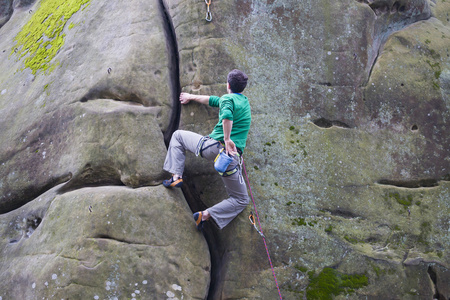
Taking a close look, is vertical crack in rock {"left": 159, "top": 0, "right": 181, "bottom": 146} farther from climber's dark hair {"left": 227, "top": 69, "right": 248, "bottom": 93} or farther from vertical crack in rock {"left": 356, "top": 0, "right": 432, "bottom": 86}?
vertical crack in rock {"left": 356, "top": 0, "right": 432, "bottom": 86}

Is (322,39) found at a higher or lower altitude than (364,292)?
higher

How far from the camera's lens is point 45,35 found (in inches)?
351

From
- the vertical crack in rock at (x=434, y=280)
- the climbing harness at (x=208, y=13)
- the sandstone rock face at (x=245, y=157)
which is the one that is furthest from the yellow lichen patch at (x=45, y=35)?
the vertical crack in rock at (x=434, y=280)

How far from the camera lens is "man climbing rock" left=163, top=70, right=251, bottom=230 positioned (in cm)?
603

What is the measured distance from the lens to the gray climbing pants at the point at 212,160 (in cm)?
627

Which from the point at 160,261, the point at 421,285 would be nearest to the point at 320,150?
the point at 421,285

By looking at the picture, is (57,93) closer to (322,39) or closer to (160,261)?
(160,261)

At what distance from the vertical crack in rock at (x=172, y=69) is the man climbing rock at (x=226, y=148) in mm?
714

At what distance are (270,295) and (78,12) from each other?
7.11 meters

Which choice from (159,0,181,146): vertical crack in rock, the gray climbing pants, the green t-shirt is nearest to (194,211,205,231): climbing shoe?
the gray climbing pants

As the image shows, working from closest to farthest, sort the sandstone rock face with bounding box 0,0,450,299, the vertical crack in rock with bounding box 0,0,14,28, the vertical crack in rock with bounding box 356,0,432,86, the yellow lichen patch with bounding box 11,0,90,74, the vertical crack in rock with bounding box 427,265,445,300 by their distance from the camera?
the sandstone rock face with bounding box 0,0,450,299
the vertical crack in rock with bounding box 427,265,445,300
the vertical crack in rock with bounding box 356,0,432,86
the yellow lichen patch with bounding box 11,0,90,74
the vertical crack in rock with bounding box 0,0,14,28

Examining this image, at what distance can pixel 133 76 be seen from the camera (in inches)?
279

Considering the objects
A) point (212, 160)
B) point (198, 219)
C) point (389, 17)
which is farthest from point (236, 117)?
point (389, 17)

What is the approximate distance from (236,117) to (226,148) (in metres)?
0.55
